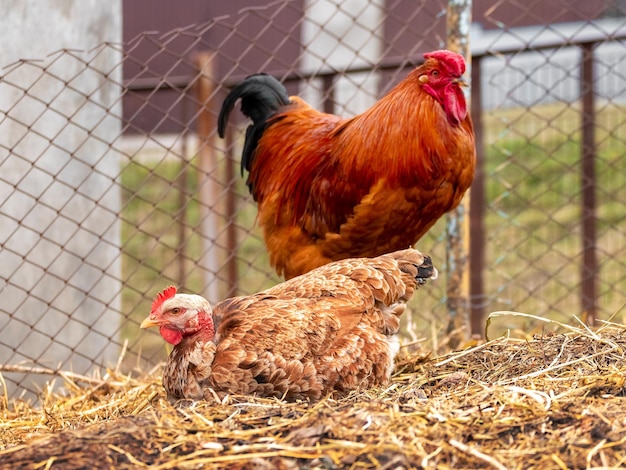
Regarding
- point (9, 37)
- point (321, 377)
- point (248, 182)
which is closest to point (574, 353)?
point (321, 377)

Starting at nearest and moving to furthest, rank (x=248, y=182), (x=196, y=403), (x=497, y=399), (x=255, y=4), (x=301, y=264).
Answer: (x=497, y=399) → (x=196, y=403) → (x=301, y=264) → (x=248, y=182) → (x=255, y=4)

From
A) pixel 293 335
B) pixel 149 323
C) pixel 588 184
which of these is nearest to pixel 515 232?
pixel 588 184

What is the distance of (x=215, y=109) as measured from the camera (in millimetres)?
6664

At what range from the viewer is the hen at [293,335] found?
11.4 feet

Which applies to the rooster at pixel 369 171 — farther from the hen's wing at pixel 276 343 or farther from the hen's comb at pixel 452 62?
the hen's wing at pixel 276 343

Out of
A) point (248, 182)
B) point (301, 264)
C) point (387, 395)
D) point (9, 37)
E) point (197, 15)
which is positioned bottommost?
point (387, 395)

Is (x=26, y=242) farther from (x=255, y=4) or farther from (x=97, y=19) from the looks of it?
(x=255, y=4)

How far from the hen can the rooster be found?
0.37m

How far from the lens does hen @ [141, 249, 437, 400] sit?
11.4ft

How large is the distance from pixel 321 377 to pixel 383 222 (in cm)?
108

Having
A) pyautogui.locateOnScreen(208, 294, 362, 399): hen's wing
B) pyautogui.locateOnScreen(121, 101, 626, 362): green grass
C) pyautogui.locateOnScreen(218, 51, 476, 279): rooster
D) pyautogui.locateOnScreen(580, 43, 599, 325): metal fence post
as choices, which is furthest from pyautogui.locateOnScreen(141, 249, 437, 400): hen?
pyautogui.locateOnScreen(121, 101, 626, 362): green grass

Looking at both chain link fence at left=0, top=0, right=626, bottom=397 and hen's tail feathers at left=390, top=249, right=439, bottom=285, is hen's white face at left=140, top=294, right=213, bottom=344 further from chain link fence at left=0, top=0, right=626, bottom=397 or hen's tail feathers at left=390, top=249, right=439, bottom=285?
chain link fence at left=0, top=0, right=626, bottom=397

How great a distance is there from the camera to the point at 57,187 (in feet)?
16.7

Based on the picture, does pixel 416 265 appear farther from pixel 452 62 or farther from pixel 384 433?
pixel 384 433
